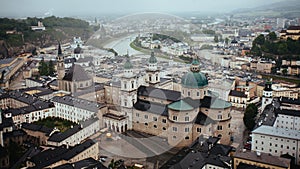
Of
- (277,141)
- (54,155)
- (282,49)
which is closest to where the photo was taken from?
(54,155)

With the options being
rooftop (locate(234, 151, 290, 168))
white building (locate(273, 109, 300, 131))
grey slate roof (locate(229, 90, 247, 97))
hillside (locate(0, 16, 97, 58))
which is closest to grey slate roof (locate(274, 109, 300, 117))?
white building (locate(273, 109, 300, 131))

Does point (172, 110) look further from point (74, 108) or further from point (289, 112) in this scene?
point (74, 108)

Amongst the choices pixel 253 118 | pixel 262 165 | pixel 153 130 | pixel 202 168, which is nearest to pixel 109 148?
pixel 153 130

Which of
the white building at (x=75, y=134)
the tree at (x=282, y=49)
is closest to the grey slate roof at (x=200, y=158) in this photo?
the white building at (x=75, y=134)

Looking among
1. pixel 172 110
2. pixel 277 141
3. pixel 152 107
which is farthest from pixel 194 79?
pixel 277 141

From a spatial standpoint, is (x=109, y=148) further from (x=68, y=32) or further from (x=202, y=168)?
(x=68, y=32)
